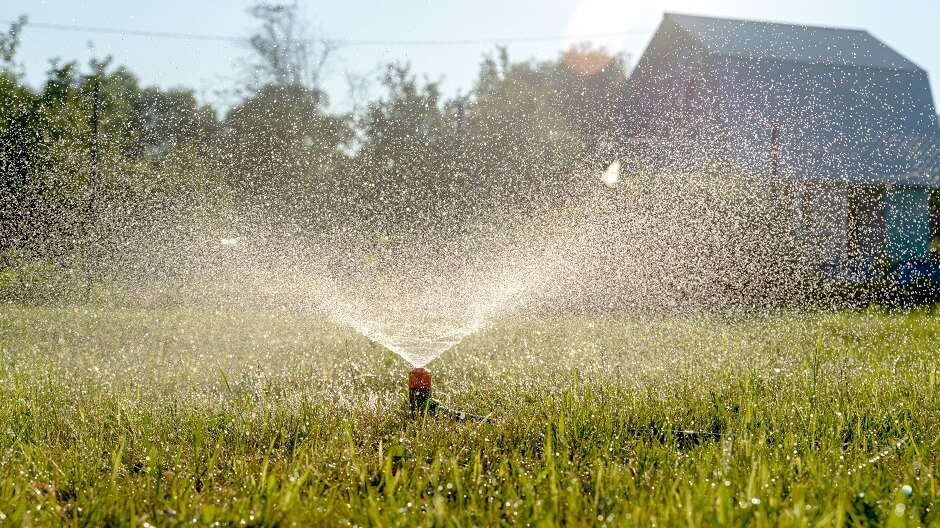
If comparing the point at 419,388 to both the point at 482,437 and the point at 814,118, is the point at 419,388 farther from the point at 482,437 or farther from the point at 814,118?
the point at 814,118

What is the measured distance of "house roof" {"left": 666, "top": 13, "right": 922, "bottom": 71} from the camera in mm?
19422

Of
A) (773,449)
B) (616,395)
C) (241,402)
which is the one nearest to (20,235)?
(241,402)

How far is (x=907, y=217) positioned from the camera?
17.2 meters

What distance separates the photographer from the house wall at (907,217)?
17.2 meters

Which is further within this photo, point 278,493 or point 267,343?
point 267,343

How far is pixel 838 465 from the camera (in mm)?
2389

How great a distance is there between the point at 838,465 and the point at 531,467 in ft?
2.97

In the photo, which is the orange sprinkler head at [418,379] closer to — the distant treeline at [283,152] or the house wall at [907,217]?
the distant treeline at [283,152]

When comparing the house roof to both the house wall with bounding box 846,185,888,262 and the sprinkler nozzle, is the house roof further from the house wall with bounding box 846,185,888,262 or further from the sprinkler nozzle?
the sprinkler nozzle

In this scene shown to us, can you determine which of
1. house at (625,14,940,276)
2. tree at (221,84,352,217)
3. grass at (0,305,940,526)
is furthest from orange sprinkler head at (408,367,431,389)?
tree at (221,84,352,217)

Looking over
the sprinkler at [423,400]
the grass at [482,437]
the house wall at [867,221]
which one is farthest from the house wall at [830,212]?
the sprinkler at [423,400]

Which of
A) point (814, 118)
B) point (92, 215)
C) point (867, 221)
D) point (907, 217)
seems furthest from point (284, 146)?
point (907, 217)

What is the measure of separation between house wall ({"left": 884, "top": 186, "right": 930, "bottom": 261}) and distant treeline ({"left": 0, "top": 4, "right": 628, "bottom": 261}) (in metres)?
6.11

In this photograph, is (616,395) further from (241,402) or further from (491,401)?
(241,402)
